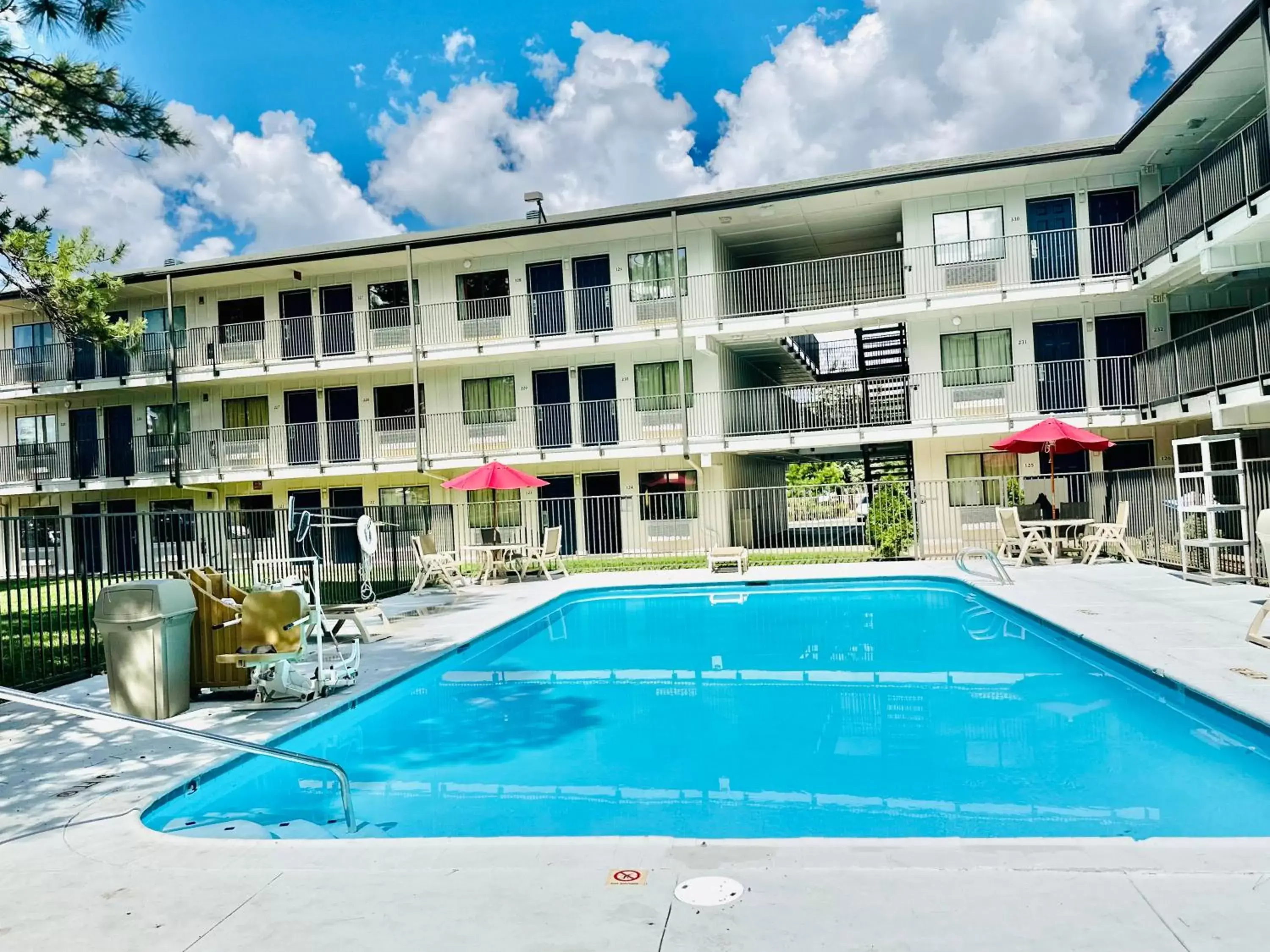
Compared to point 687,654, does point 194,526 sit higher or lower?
higher

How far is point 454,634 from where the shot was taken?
10.9 metres

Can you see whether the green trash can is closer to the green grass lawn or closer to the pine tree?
the green grass lawn

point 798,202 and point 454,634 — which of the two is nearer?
point 454,634

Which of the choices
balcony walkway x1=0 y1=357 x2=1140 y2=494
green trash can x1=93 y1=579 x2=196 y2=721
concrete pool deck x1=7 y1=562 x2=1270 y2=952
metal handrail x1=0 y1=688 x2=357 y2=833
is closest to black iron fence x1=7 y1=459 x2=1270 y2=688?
balcony walkway x1=0 y1=357 x2=1140 y2=494

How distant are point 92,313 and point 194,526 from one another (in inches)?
205

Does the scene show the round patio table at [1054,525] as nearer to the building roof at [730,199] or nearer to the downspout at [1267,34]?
the downspout at [1267,34]

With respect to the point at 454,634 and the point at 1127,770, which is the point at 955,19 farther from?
the point at 1127,770

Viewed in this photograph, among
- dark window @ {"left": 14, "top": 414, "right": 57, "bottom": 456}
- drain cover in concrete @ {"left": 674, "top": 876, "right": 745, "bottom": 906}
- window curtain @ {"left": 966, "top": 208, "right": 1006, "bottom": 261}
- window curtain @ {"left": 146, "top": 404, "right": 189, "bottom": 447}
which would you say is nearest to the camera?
drain cover in concrete @ {"left": 674, "top": 876, "right": 745, "bottom": 906}

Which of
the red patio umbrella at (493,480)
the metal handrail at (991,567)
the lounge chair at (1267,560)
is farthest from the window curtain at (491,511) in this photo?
the lounge chair at (1267,560)

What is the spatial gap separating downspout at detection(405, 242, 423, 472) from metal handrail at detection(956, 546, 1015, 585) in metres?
13.7

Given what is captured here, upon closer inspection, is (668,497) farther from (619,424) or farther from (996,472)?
(996,472)

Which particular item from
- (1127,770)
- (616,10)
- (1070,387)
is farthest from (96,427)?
(1127,770)

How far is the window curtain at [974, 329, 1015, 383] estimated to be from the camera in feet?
69.5

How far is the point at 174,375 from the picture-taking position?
25172mm
